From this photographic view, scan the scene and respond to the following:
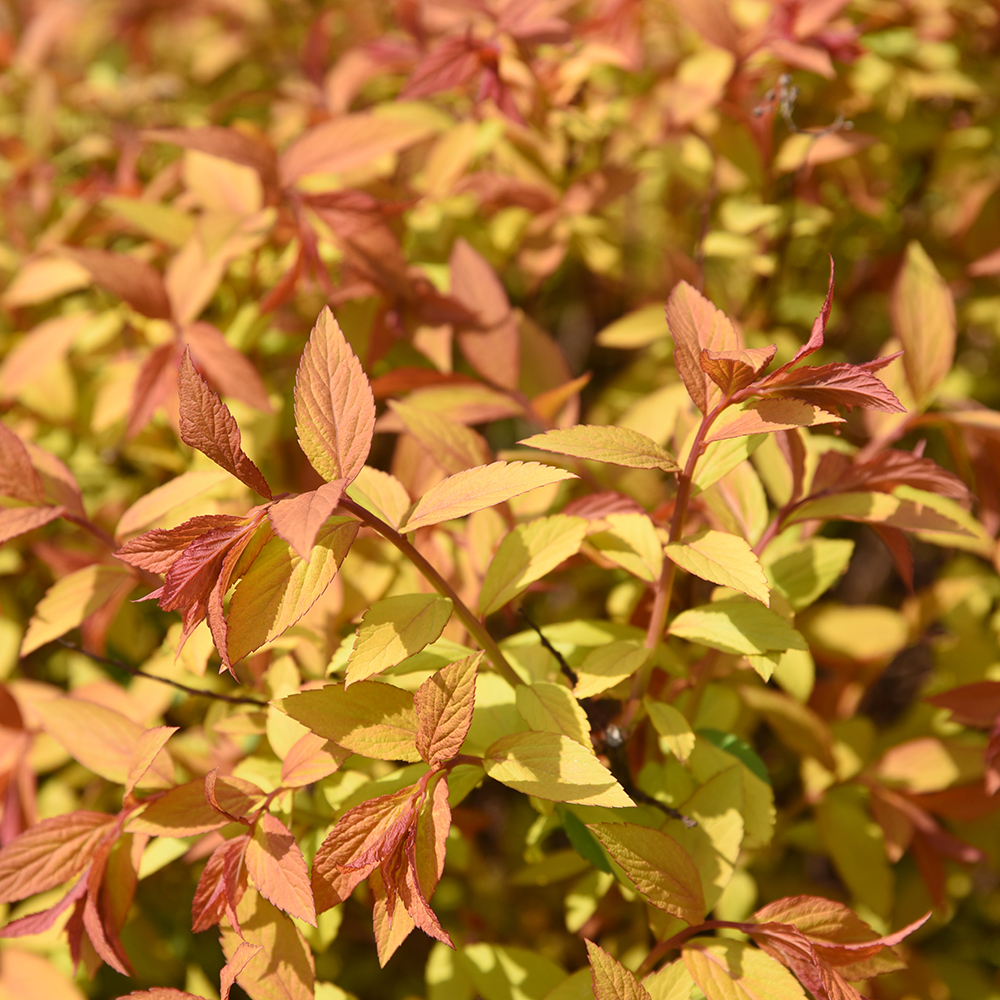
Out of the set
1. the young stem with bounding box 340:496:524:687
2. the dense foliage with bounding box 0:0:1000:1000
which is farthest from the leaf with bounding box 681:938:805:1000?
the young stem with bounding box 340:496:524:687

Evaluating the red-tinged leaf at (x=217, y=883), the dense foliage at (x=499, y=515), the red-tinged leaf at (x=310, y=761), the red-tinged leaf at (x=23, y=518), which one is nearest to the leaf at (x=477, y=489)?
the dense foliage at (x=499, y=515)

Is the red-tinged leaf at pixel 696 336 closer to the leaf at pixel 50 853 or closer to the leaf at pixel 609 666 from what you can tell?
the leaf at pixel 609 666

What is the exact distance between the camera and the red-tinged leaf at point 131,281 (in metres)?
1.17

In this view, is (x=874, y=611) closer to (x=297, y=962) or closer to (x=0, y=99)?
(x=297, y=962)

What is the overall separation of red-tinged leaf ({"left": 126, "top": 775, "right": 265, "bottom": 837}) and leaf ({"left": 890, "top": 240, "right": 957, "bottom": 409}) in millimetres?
936

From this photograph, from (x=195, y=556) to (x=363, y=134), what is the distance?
0.76m

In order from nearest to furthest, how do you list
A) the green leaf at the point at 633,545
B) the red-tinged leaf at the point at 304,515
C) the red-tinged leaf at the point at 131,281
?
the red-tinged leaf at the point at 304,515, the green leaf at the point at 633,545, the red-tinged leaf at the point at 131,281

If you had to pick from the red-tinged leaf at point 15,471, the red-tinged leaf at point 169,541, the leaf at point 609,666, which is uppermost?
the red-tinged leaf at point 169,541

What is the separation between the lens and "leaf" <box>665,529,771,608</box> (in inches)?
25.7

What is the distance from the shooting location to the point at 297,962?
0.76 m

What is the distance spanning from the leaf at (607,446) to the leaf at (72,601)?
561mm

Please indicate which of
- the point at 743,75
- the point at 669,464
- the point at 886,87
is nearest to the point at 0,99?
the point at 743,75

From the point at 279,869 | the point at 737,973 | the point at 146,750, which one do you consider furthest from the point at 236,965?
the point at 737,973

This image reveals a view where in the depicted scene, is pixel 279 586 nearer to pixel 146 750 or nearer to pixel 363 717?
pixel 363 717
